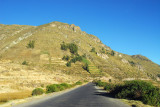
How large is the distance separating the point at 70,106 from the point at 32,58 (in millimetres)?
104530

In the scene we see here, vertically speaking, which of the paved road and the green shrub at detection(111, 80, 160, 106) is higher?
the green shrub at detection(111, 80, 160, 106)

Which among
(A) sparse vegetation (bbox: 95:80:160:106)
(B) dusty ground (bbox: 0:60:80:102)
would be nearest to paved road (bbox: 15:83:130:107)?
(A) sparse vegetation (bbox: 95:80:160:106)

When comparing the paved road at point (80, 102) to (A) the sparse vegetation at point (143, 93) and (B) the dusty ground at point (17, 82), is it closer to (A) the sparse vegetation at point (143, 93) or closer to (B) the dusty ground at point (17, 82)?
(A) the sparse vegetation at point (143, 93)

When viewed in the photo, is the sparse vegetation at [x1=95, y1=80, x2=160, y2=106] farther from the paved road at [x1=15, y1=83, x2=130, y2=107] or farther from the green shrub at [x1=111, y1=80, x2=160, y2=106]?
the paved road at [x1=15, y1=83, x2=130, y2=107]

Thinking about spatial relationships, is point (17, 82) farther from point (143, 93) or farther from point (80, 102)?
point (143, 93)

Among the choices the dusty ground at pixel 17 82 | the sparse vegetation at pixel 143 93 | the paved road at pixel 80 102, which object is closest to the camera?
the paved road at pixel 80 102

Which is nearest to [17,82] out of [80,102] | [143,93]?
[80,102]

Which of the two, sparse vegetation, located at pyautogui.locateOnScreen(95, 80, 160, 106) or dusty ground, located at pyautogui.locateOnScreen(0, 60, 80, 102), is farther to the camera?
dusty ground, located at pyautogui.locateOnScreen(0, 60, 80, 102)

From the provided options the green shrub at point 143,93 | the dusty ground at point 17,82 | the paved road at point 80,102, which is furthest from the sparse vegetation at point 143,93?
the dusty ground at point 17,82

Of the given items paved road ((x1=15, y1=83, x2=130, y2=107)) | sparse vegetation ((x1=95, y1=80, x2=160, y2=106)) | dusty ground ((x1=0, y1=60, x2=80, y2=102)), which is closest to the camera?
paved road ((x1=15, y1=83, x2=130, y2=107))

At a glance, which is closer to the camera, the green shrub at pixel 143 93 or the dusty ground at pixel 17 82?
the green shrub at pixel 143 93

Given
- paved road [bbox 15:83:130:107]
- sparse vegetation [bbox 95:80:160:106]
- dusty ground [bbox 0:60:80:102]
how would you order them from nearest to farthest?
paved road [bbox 15:83:130:107], sparse vegetation [bbox 95:80:160:106], dusty ground [bbox 0:60:80:102]

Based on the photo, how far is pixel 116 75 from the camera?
11662 cm

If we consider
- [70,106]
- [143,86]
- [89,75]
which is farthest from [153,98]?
[89,75]
